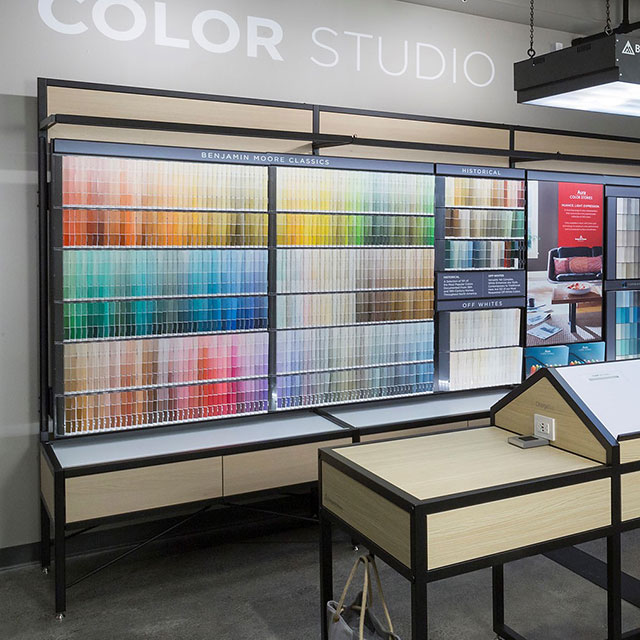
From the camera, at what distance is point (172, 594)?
12.1ft

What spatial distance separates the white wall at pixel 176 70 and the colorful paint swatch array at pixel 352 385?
138cm

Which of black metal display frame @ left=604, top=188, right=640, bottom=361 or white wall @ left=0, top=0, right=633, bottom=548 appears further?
black metal display frame @ left=604, top=188, right=640, bottom=361

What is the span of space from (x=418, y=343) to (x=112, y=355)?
1.88m

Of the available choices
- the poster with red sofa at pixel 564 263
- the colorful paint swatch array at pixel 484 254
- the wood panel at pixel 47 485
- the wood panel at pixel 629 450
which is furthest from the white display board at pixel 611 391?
the wood panel at pixel 47 485

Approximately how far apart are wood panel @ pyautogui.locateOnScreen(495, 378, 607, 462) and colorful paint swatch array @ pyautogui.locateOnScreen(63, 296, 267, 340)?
155cm

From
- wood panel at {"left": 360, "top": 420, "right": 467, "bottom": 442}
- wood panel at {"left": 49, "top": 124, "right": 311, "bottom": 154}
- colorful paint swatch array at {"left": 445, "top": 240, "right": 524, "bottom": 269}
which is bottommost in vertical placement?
wood panel at {"left": 360, "top": 420, "right": 467, "bottom": 442}

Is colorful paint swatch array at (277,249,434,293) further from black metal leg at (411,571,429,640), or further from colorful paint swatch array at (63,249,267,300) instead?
black metal leg at (411,571,429,640)

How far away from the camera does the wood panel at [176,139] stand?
3.78 meters

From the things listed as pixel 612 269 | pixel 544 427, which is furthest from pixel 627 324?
pixel 544 427

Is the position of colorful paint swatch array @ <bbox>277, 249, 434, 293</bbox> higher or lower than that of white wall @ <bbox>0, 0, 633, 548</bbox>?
lower

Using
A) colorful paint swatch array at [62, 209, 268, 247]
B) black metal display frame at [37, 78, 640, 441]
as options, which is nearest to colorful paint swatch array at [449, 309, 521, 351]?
black metal display frame at [37, 78, 640, 441]

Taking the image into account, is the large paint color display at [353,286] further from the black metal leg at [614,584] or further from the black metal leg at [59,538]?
the black metal leg at [614,584]

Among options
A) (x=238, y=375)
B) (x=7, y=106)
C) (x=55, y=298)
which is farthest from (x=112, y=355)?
(x=7, y=106)

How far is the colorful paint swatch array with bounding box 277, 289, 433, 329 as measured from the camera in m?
4.26
